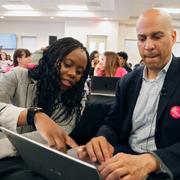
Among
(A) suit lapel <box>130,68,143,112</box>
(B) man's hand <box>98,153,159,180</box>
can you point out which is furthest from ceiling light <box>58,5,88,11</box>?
(B) man's hand <box>98,153,159,180</box>

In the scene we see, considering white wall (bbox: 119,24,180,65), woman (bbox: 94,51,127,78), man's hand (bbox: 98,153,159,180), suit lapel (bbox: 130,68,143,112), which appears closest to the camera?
man's hand (bbox: 98,153,159,180)

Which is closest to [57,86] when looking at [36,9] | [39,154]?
[39,154]

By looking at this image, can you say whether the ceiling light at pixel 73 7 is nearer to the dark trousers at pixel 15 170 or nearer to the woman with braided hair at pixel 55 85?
the woman with braided hair at pixel 55 85

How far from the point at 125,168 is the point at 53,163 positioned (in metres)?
0.20

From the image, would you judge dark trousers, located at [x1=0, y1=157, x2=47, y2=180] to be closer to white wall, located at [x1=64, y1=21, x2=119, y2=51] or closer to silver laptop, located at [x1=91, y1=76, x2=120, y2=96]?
silver laptop, located at [x1=91, y1=76, x2=120, y2=96]

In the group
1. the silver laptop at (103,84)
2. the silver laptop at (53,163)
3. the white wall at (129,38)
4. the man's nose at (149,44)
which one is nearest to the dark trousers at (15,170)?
the silver laptop at (53,163)

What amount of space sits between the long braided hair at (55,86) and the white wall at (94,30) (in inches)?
387

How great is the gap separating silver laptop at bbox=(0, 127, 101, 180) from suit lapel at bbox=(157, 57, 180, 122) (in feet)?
2.05

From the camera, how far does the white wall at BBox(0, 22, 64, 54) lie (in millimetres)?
12383

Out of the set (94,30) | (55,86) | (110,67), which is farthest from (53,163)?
(94,30)

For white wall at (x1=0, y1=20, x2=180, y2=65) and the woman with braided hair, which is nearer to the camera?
the woman with braided hair

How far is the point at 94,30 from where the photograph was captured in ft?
36.9

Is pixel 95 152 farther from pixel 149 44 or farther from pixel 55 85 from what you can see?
pixel 149 44

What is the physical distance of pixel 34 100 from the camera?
1.33 meters
